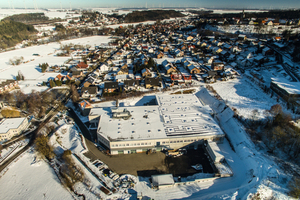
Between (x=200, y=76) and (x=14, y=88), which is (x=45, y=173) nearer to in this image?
(x=14, y=88)

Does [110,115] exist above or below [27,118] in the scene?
above

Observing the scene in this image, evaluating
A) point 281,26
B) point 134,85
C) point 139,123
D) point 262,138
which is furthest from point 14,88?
point 281,26

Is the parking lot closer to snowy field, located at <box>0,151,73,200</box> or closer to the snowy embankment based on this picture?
the snowy embankment

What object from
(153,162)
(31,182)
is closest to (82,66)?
(31,182)

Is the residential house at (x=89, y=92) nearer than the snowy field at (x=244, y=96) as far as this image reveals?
No

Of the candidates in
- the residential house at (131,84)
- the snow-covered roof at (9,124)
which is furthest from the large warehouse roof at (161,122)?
the snow-covered roof at (9,124)

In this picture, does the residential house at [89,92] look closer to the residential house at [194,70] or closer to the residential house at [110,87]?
the residential house at [110,87]

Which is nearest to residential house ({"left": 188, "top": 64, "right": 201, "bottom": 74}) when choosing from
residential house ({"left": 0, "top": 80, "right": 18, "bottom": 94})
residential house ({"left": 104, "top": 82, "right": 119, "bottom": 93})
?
residential house ({"left": 104, "top": 82, "right": 119, "bottom": 93})
